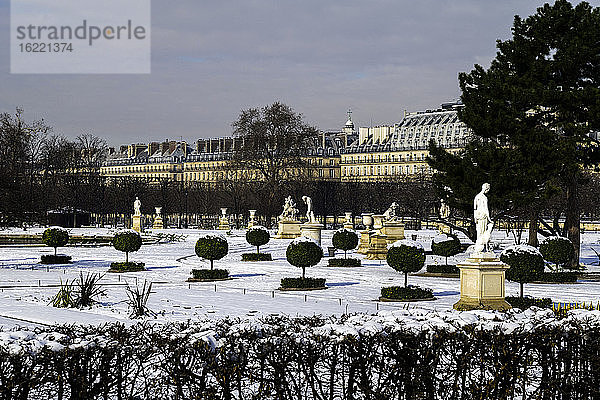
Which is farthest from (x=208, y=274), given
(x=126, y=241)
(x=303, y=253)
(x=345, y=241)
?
(x=345, y=241)

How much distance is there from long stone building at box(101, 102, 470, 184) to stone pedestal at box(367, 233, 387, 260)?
63506 millimetres

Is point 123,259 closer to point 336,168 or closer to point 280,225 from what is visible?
point 280,225

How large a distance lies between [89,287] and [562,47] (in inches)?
709

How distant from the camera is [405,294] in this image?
19.0 metres

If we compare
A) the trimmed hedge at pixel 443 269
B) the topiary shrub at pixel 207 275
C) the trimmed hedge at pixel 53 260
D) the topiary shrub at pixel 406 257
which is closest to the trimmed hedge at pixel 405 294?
the topiary shrub at pixel 406 257

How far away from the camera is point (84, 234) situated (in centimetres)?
4191

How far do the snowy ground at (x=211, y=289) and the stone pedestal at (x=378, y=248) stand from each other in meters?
1.07

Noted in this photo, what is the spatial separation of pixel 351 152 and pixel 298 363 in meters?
107

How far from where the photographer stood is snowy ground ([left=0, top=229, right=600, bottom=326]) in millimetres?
15938

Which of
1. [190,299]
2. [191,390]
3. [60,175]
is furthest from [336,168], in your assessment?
[191,390]

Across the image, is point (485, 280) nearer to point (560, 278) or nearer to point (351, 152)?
point (560, 278)

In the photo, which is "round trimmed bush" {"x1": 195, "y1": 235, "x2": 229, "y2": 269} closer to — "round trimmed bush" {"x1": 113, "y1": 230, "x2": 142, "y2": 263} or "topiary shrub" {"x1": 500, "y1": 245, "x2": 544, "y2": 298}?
"round trimmed bush" {"x1": 113, "y1": 230, "x2": 142, "y2": 263}

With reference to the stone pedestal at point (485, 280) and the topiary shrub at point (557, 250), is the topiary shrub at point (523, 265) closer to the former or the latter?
the stone pedestal at point (485, 280)

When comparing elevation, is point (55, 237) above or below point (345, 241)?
above
